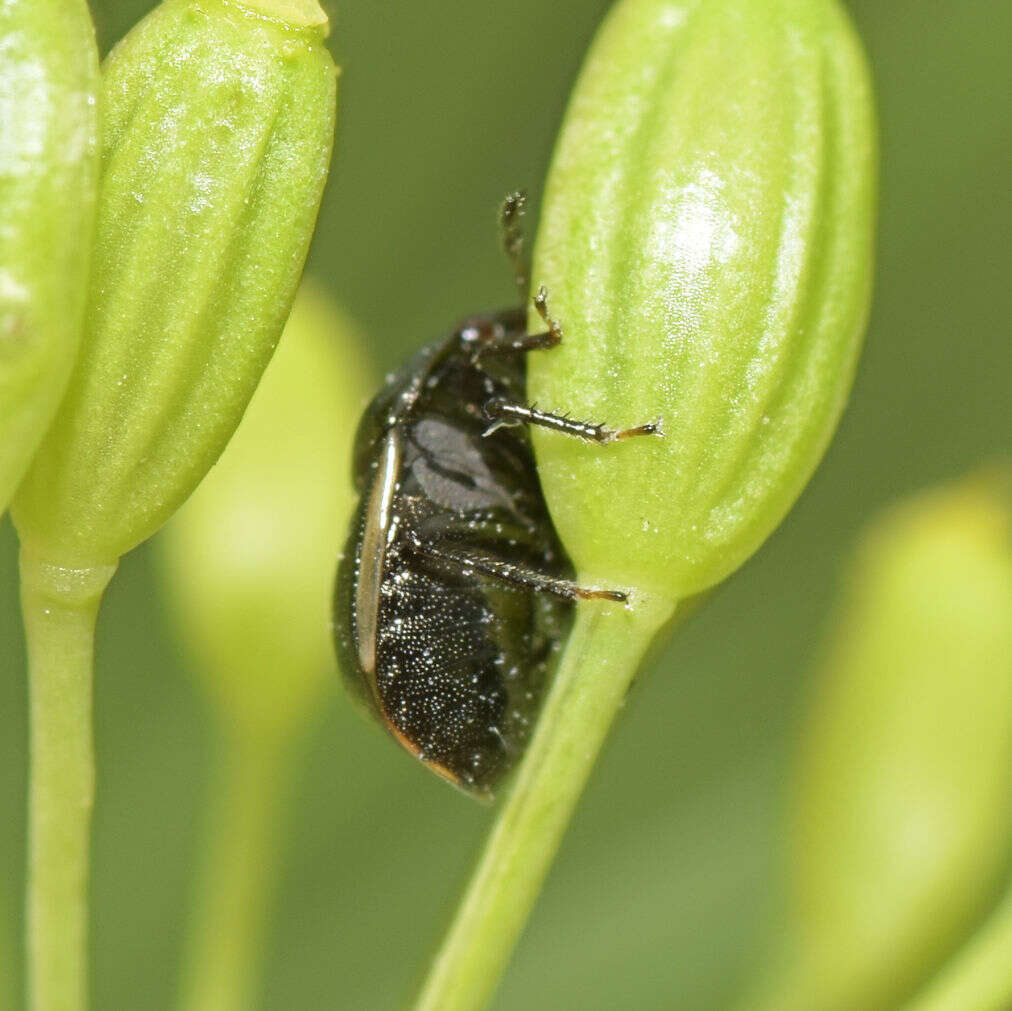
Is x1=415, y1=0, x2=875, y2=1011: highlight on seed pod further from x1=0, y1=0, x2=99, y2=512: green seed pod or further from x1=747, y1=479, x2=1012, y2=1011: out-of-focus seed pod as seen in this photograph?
x1=747, y1=479, x2=1012, y2=1011: out-of-focus seed pod

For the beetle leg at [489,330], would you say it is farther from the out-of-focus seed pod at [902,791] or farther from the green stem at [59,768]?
the green stem at [59,768]

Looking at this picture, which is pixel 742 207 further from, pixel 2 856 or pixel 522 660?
pixel 2 856

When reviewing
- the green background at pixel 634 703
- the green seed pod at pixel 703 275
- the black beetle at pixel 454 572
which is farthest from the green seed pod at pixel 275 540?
the green background at pixel 634 703

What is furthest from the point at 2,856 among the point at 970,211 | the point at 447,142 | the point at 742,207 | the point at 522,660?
the point at 742,207

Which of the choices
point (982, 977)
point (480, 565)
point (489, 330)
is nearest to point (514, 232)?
point (489, 330)

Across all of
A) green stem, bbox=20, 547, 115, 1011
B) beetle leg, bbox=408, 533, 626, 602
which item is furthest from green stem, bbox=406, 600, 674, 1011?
green stem, bbox=20, 547, 115, 1011

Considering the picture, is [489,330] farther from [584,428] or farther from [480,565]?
[584,428]

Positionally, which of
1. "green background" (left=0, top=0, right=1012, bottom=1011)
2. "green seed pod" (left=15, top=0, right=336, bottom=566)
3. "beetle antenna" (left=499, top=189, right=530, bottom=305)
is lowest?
"green background" (left=0, top=0, right=1012, bottom=1011)
